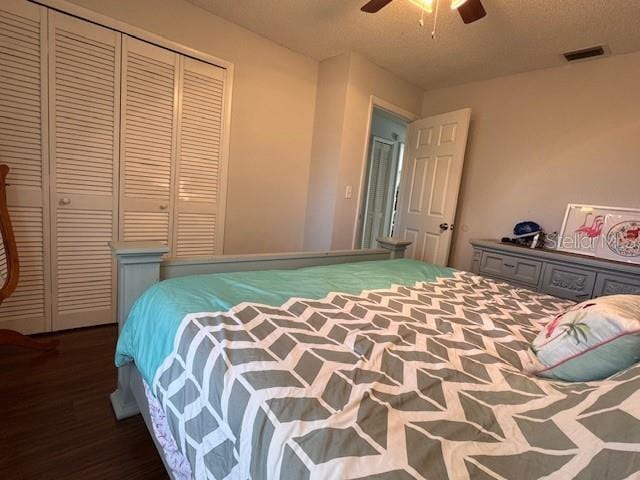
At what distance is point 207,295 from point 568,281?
2551mm

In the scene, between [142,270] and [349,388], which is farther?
[142,270]

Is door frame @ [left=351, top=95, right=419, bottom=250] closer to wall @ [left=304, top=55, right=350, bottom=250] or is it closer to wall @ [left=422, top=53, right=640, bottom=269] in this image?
wall @ [left=304, top=55, right=350, bottom=250]

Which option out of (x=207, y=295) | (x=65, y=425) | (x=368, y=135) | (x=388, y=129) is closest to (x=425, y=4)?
(x=368, y=135)

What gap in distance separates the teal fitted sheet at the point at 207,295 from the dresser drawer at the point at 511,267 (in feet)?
4.00

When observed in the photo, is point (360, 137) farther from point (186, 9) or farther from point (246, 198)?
point (186, 9)

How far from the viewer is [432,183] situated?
3.34 metres

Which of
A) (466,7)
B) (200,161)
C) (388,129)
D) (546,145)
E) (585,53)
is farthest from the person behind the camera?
(388,129)

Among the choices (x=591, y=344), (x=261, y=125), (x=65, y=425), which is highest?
(x=261, y=125)

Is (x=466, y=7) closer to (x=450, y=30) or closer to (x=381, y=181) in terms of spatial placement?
(x=450, y=30)

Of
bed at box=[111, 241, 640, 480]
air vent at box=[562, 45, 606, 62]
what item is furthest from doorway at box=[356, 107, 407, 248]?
bed at box=[111, 241, 640, 480]

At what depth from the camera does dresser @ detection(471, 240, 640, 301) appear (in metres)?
2.12

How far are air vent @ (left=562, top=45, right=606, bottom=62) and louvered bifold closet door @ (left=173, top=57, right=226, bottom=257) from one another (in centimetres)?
284

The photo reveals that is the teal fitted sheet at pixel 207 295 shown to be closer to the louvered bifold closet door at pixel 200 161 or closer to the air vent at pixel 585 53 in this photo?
the louvered bifold closet door at pixel 200 161

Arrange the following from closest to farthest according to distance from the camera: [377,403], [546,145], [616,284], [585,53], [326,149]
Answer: [377,403]
[616,284]
[585,53]
[546,145]
[326,149]
